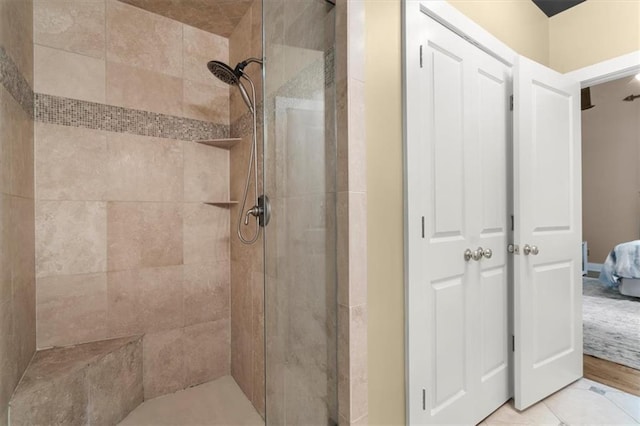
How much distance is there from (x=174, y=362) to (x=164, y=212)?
1.01 meters

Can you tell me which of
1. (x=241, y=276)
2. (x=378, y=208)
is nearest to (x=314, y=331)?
(x=378, y=208)

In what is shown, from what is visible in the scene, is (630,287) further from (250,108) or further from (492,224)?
(250,108)

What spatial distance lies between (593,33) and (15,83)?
3.31 meters

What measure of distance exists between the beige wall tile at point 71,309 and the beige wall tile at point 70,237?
0.06 m

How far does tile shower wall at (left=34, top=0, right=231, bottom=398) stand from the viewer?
168cm

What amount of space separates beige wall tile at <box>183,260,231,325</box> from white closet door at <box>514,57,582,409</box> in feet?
6.18

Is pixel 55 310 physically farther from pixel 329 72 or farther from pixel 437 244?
pixel 437 244

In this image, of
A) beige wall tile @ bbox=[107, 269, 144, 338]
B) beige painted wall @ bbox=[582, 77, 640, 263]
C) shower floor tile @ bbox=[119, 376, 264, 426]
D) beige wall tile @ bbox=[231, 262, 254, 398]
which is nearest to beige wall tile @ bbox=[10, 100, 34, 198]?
beige wall tile @ bbox=[107, 269, 144, 338]

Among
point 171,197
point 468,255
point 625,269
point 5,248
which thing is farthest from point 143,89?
point 625,269

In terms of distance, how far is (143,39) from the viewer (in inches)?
76.4

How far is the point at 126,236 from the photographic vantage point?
6.21ft

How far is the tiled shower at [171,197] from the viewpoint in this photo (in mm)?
1083

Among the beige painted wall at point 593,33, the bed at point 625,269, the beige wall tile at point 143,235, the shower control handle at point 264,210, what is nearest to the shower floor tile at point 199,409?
the beige wall tile at point 143,235

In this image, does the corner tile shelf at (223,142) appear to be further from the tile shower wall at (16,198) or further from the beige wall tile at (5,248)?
the beige wall tile at (5,248)
